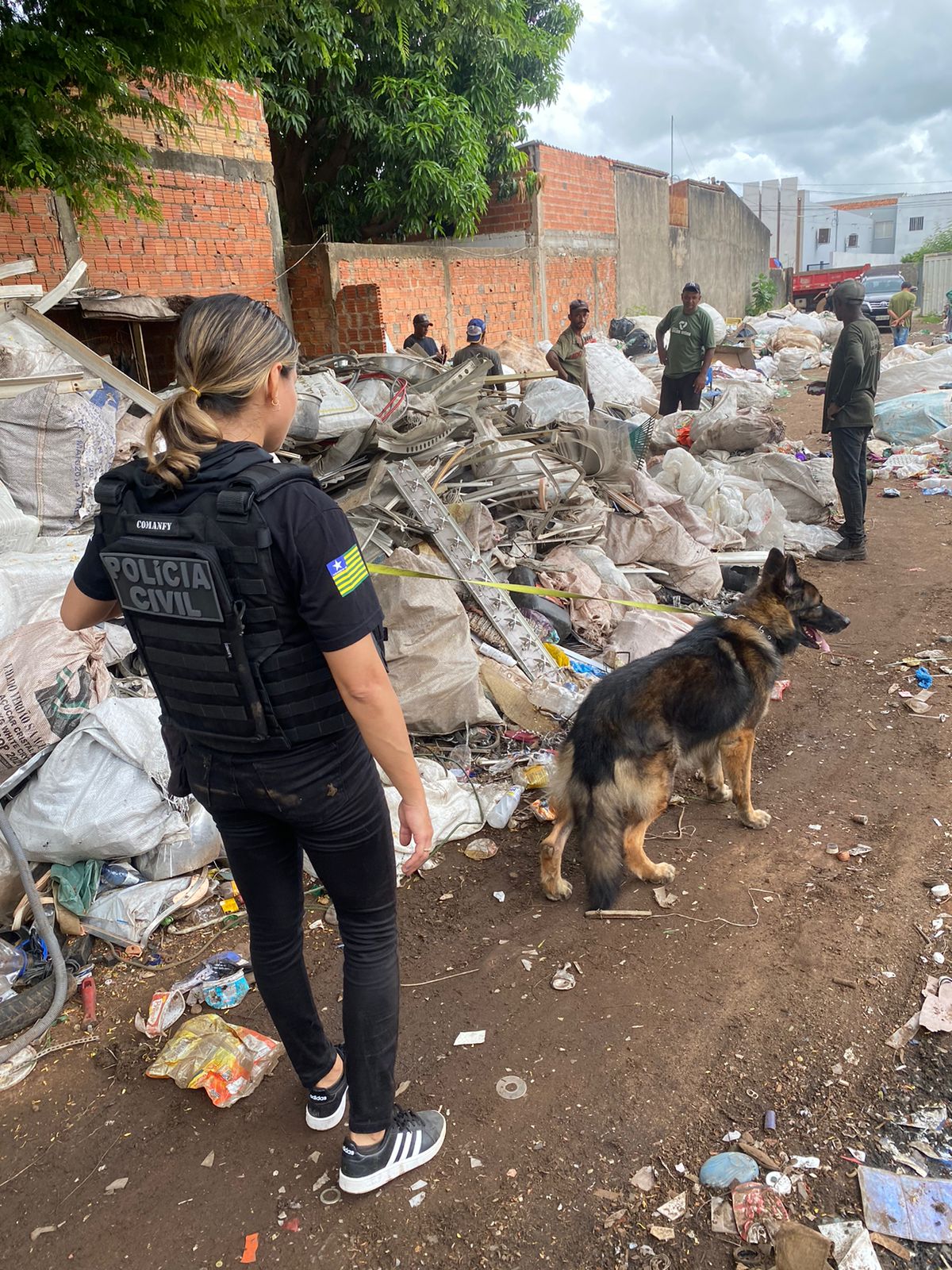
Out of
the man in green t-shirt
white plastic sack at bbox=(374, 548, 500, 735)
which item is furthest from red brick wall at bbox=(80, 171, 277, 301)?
white plastic sack at bbox=(374, 548, 500, 735)

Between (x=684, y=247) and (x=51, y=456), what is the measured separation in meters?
20.0

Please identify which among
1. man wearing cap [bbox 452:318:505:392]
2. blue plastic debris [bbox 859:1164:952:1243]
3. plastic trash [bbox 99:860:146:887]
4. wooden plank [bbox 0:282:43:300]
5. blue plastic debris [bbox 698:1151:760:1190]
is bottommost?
blue plastic debris [bbox 698:1151:760:1190]

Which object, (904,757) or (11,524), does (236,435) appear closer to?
(11,524)

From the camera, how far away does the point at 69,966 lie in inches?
115

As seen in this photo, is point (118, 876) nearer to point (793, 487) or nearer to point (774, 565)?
point (774, 565)

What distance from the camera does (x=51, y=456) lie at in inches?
160

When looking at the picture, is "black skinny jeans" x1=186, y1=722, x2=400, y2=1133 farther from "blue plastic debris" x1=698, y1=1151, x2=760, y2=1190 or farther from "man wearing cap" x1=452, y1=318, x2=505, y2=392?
"man wearing cap" x1=452, y1=318, x2=505, y2=392

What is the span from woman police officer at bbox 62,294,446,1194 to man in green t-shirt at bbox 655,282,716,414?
8060mm

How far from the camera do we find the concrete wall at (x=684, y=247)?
1748 centimetres

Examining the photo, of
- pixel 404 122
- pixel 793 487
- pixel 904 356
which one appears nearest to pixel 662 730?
pixel 793 487

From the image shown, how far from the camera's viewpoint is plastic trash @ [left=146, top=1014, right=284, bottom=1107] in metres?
2.38

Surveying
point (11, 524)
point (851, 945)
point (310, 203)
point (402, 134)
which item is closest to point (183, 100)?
point (402, 134)

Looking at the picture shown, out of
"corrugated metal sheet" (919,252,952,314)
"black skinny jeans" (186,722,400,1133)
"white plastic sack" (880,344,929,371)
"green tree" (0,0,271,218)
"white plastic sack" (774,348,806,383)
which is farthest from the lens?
"corrugated metal sheet" (919,252,952,314)

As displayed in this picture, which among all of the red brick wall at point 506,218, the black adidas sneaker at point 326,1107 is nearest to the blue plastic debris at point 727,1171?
the black adidas sneaker at point 326,1107
